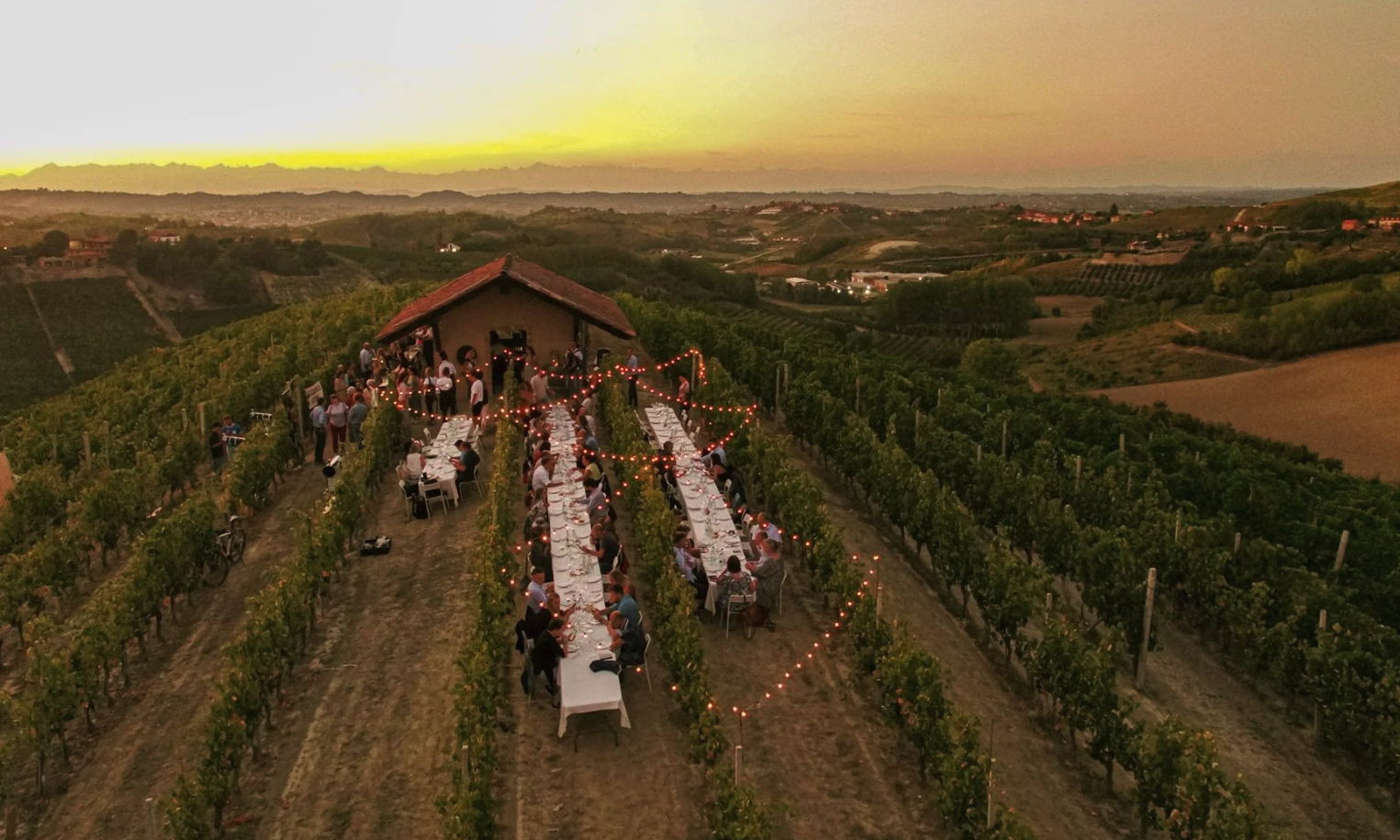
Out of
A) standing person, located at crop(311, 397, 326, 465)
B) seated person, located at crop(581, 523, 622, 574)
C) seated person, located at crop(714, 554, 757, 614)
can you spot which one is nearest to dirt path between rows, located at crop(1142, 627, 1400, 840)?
seated person, located at crop(714, 554, 757, 614)

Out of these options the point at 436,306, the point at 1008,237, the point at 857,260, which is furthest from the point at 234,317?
the point at 1008,237

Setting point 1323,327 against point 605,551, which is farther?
point 1323,327

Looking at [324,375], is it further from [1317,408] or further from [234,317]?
[234,317]

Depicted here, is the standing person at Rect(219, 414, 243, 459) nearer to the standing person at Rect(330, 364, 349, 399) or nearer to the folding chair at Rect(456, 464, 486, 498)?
the standing person at Rect(330, 364, 349, 399)

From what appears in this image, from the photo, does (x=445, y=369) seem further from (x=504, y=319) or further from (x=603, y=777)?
(x=603, y=777)

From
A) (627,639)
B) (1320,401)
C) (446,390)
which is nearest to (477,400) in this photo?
(446,390)
